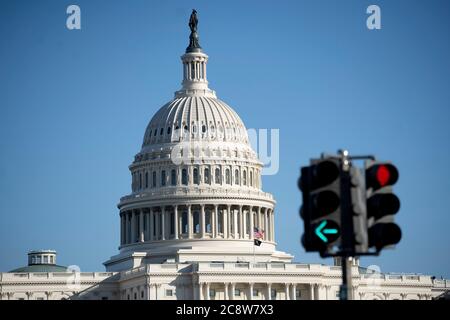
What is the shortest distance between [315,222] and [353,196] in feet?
2.96

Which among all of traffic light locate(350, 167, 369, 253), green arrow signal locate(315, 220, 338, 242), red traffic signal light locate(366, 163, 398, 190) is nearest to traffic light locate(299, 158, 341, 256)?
green arrow signal locate(315, 220, 338, 242)

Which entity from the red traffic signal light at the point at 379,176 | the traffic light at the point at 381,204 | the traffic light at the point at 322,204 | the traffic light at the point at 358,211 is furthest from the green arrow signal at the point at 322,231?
the red traffic signal light at the point at 379,176

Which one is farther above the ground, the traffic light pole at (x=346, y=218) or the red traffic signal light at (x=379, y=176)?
the red traffic signal light at (x=379, y=176)

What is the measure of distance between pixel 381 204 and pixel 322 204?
1177mm

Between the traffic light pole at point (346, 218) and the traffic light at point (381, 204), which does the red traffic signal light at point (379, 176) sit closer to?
the traffic light at point (381, 204)

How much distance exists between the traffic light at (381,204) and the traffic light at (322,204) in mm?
661

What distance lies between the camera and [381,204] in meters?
25.8

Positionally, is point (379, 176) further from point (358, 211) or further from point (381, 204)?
point (358, 211)

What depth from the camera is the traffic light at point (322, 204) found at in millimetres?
25516
